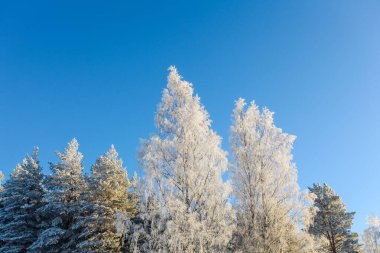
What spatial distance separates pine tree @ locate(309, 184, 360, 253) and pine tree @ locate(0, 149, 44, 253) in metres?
25.2

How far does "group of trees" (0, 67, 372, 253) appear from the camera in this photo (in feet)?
56.9

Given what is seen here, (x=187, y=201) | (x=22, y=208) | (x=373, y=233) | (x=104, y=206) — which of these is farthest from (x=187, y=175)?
(x=373, y=233)

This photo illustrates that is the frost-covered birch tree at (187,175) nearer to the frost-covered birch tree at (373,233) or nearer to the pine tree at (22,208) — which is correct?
the pine tree at (22,208)

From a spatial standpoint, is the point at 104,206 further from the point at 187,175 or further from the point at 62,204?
the point at 187,175

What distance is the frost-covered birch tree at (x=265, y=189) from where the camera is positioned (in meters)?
19.6

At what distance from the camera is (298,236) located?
1953cm

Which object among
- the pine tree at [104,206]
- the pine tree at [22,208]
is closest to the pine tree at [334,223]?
the pine tree at [104,206]

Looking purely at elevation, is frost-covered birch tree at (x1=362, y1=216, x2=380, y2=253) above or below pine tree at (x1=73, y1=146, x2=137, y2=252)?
above

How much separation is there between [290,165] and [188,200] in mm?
6990

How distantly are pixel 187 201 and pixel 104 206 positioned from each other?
458 inches

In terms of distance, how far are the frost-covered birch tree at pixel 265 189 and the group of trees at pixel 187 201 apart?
0.05 metres

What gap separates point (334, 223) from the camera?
3603 centimetres

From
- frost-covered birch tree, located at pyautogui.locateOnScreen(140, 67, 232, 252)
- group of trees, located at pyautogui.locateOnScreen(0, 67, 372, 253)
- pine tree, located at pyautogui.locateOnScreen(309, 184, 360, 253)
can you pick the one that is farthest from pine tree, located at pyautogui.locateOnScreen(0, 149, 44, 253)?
pine tree, located at pyautogui.locateOnScreen(309, 184, 360, 253)

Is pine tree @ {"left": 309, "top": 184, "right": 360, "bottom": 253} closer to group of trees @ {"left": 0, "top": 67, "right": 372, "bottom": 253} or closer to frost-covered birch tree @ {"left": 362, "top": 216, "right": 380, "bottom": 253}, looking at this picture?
group of trees @ {"left": 0, "top": 67, "right": 372, "bottom": 253}
